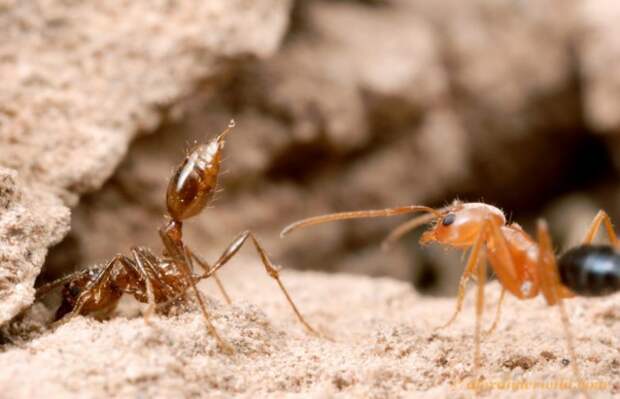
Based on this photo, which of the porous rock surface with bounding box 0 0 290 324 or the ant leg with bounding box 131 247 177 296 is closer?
the ant leg with bounding box 131 247 177 296

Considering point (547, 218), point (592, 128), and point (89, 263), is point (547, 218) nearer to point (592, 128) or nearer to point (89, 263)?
point (592, 128)

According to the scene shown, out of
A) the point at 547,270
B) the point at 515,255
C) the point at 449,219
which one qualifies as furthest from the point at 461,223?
the point at 547,270

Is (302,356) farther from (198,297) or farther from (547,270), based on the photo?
(547,270)

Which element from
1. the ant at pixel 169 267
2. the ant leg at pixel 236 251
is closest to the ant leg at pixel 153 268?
the ant at pixel 169 267

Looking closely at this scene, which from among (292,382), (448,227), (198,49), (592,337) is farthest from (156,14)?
(592,337)

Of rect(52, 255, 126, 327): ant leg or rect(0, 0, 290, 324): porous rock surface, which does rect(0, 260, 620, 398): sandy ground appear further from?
Result: rect(0, 0, 290, 324): porous rock surface

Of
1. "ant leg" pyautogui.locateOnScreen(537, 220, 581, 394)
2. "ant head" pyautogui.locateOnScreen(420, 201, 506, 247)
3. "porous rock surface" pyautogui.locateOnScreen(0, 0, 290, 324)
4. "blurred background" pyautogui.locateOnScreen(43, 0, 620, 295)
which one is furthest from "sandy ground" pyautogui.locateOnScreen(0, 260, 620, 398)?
"blurred background" pyautogui.locateOnScreen(43, 0, 620, 295)
